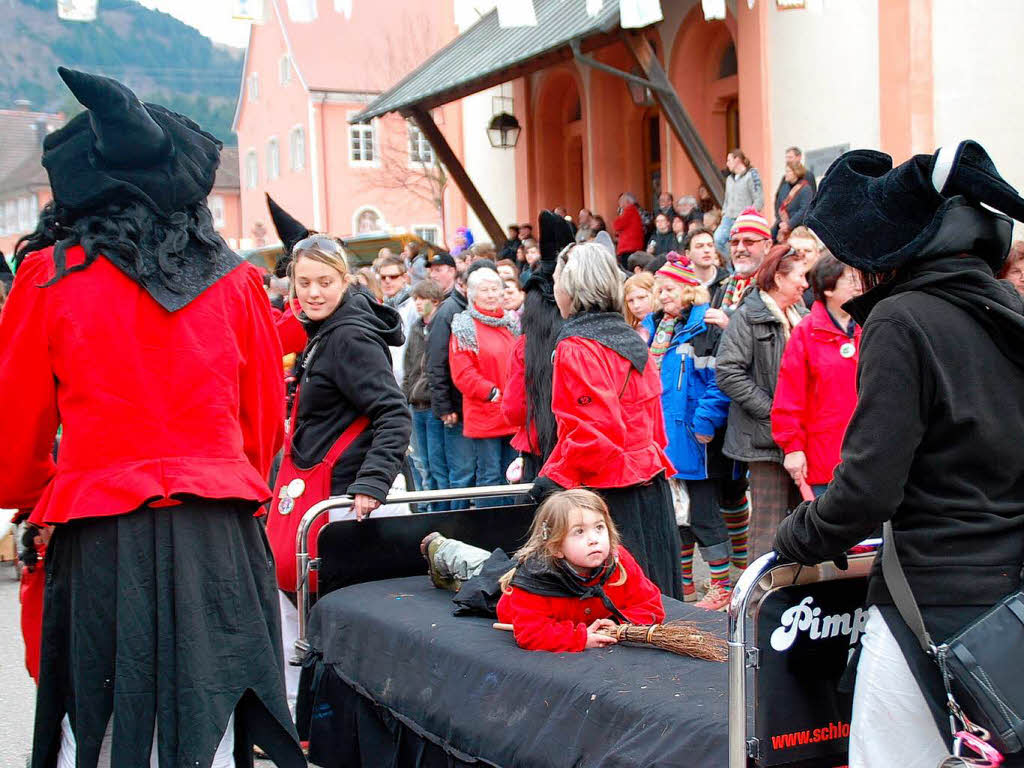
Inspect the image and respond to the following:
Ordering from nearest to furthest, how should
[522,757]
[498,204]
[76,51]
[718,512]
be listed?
[522,757]
[718,512]
[498,204]
[76,51]

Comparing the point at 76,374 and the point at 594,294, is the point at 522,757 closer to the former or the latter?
the point at 76,374

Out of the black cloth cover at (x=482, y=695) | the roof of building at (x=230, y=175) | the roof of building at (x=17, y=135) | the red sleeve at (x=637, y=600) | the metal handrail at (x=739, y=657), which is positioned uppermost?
the roof of building at (x=17, y=135)

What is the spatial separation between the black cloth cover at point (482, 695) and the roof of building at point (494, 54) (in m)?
11.6

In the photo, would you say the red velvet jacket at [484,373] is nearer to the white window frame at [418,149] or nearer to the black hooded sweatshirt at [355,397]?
the black hooded sweatshirt at [355,397]

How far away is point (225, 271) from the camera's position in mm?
3410

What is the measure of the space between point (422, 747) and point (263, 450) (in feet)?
4.39

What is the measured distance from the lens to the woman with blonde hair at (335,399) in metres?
4.87

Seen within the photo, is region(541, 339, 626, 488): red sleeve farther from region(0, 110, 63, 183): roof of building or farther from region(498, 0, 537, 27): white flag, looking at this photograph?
region(0, 110, 63, 183): roof of building

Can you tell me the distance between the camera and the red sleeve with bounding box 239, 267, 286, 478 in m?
3.49

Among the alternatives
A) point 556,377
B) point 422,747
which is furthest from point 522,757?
point 556,377

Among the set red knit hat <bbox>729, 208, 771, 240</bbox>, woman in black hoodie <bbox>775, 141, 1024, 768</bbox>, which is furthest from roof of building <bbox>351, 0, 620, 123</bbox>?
woman in black hoodie <bbox>775, 141, 1024, 768</bbox>

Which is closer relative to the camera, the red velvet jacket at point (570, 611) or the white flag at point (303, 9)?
the red velvet jacket at point (570, 611)

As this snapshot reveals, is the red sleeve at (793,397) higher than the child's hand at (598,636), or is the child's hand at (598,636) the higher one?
the red sleeve at (793,397)

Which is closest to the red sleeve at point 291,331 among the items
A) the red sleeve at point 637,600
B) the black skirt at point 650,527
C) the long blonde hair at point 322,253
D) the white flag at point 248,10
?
the long blonde hair at point 322,253
